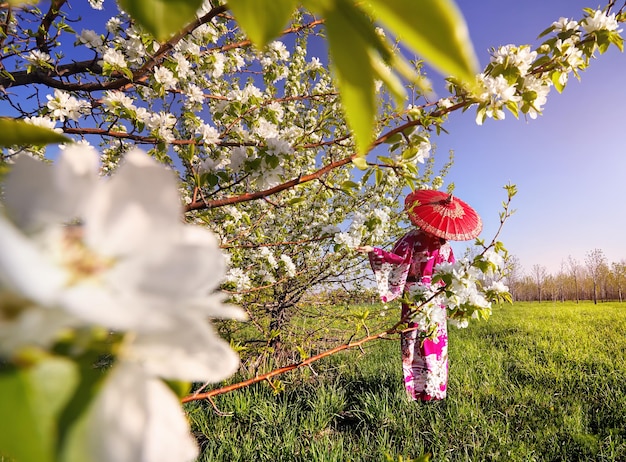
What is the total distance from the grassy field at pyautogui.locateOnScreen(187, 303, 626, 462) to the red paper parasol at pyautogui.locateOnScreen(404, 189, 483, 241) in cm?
138

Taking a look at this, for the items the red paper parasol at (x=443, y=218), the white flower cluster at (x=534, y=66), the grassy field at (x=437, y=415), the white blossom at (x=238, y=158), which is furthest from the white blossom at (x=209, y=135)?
the red paper parasol at (x=443, y=218)

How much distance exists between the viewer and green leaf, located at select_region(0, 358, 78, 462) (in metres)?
0.15

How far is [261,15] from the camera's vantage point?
0.20 m

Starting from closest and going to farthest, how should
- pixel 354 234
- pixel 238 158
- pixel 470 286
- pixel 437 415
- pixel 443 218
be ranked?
pixel 238 158
pixel 470 286
pixel 354 234
pixel 437 415
pixel 443 218

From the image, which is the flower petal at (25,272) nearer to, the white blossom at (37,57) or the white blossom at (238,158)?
the white blossom at (238,158)

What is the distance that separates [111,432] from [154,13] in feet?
0.67

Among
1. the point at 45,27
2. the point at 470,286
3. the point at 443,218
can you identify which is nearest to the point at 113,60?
the point at 45,27

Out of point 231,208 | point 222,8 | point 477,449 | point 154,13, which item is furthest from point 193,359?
point 477,449

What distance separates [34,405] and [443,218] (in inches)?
129

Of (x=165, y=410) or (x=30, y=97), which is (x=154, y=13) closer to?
(x=165, y=410)

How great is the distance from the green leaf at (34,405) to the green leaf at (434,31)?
206 millimetres

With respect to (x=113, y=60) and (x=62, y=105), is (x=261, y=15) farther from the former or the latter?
(x=62, y=105)

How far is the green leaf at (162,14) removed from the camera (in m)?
0.20

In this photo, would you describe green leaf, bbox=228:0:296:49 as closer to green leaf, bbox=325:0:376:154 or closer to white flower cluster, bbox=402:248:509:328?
green leaf, bbox=325:0:376:154
